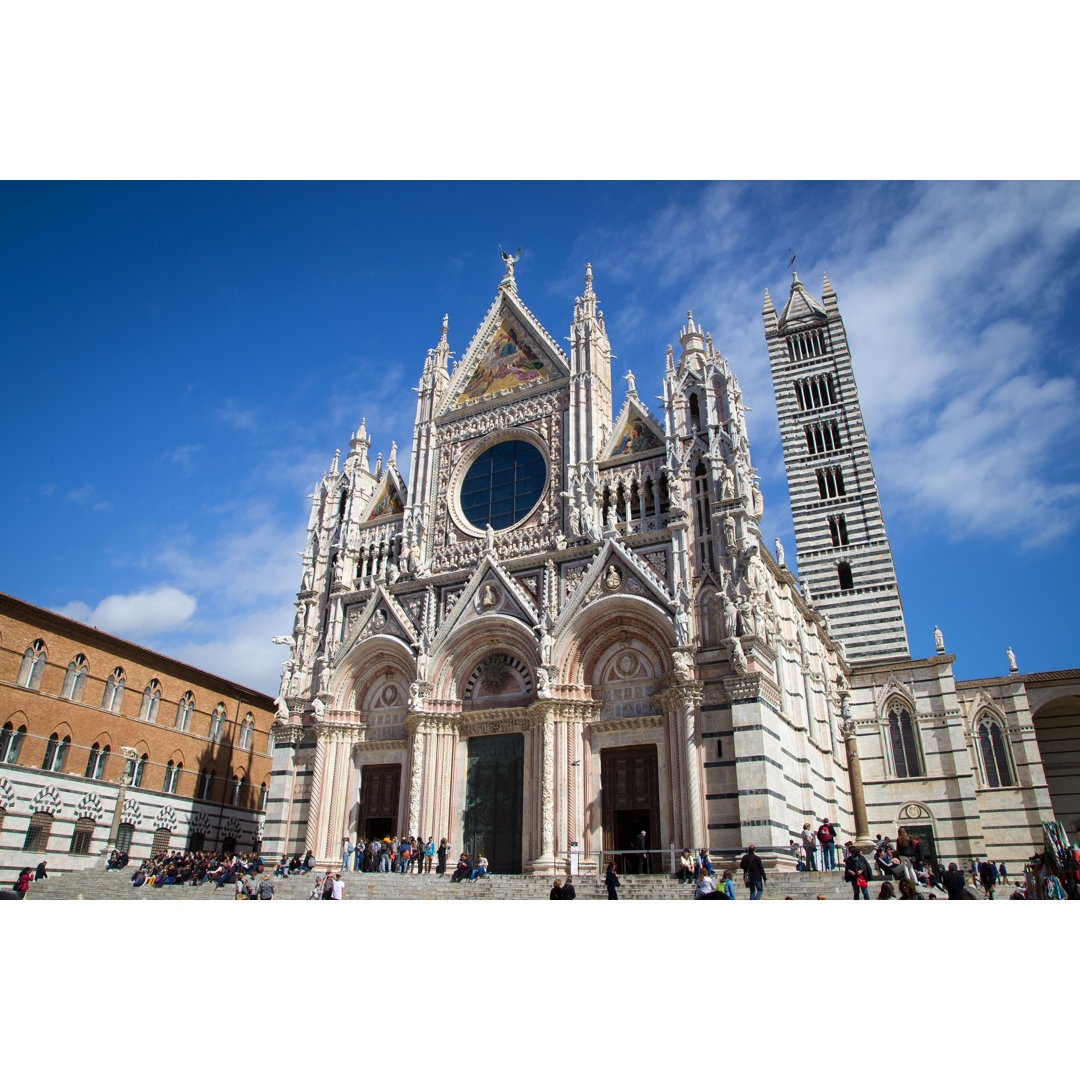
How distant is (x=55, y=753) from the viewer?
94.8 feet

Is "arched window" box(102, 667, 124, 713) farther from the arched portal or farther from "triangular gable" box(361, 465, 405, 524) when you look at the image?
the arched portal

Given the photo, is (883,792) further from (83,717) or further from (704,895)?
(83,717)

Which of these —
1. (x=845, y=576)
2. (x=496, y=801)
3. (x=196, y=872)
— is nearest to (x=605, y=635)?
(x=496, y=801)

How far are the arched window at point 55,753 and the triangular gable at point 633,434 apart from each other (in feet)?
70.9

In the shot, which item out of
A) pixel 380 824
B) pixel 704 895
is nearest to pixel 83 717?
pixel 380 824

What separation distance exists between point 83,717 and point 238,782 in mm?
9528

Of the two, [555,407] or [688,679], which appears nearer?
[688,679]

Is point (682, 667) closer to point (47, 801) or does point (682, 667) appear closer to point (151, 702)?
point (47, 801)

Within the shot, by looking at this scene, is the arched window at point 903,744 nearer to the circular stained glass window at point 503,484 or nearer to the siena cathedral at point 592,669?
the siena cathedral at point 592,669

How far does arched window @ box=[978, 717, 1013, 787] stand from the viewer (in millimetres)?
32281

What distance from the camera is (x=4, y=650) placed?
27641mm

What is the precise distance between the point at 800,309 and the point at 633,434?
85.5 feet

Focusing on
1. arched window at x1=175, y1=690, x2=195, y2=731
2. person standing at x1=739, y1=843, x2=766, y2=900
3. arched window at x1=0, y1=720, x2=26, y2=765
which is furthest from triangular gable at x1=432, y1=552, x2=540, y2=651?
arched window at x1=175, y1=690, x2=195, y2=731

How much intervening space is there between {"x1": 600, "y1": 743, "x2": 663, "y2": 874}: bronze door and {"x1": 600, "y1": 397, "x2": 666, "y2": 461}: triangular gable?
914 centimetres
